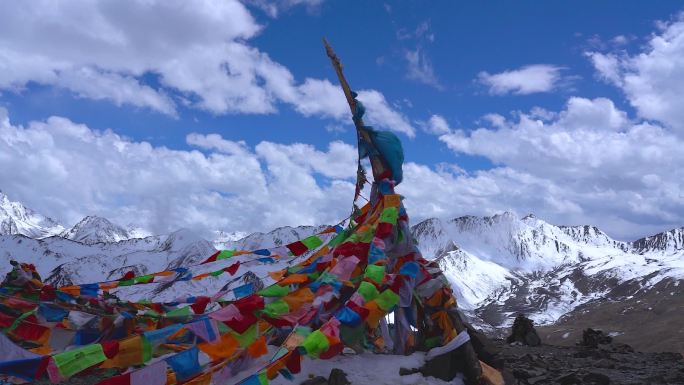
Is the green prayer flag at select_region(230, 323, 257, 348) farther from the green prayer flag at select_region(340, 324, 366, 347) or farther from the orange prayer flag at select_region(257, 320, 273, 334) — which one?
the green prayer flag at select_region(340, 324, 366, 347)

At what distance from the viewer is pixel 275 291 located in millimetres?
10188

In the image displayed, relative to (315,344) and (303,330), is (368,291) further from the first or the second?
(315,344)

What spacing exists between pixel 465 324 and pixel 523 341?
52.0 ft

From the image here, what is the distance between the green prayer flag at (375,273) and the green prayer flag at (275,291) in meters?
1.53

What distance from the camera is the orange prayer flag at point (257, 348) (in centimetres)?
875

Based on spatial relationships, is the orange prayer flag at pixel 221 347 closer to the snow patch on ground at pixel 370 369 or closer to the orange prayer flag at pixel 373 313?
the snow patch on ground at pixel 370 369

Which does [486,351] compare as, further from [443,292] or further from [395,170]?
[395,170]

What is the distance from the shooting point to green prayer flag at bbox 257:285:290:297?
32.9 ft

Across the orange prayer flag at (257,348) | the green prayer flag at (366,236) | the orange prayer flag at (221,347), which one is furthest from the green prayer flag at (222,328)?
the green prayer flag at (366,236)

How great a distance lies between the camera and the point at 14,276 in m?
14.4

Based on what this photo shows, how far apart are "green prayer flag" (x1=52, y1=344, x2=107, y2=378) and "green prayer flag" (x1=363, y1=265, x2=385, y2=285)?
15.8 feet

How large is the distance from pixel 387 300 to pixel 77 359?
5428 mm

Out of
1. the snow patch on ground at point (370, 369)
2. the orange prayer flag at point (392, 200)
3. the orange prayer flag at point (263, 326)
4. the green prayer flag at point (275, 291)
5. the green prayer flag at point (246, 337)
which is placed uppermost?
the orange prayer flag at point (392, 200)

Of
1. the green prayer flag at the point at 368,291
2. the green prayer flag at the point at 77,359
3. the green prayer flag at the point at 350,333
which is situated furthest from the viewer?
the green prayer flag at the point at 368,291
